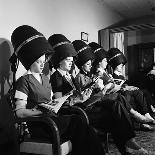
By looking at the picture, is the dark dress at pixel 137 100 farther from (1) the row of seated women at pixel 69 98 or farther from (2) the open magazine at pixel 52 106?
(2) the open magazine at pixel 52 106

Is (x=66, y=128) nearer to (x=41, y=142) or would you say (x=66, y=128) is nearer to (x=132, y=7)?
(x=41, y=142)

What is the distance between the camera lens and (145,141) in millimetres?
3191

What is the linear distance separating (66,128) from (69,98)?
21.4 inches

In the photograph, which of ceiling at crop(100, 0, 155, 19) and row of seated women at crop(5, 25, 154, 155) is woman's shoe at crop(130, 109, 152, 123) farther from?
ceiling at crop(100, 0, 155, 19)

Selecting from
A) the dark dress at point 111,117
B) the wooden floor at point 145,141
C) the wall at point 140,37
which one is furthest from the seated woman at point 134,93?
the wall at point 140,37

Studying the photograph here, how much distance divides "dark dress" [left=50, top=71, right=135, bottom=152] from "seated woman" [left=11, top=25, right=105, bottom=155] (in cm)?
40

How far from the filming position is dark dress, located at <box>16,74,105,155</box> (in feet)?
6.40

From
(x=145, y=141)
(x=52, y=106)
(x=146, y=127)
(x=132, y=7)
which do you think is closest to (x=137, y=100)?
(x=146, y=127)

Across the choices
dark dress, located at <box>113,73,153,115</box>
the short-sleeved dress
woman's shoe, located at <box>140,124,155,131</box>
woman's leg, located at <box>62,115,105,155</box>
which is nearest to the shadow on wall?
the short-sleeved dress

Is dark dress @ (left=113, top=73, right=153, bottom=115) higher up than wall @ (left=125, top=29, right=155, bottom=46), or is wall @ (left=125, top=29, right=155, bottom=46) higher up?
wall @ (left=125, top=29, right=155, bottom=46)

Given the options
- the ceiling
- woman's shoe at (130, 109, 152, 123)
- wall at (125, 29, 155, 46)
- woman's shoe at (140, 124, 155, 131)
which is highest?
the ceiling

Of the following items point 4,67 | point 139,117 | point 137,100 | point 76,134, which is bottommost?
point 139,117

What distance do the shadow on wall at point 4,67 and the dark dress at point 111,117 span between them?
0.49m

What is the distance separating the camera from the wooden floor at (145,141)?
282 centimetres
